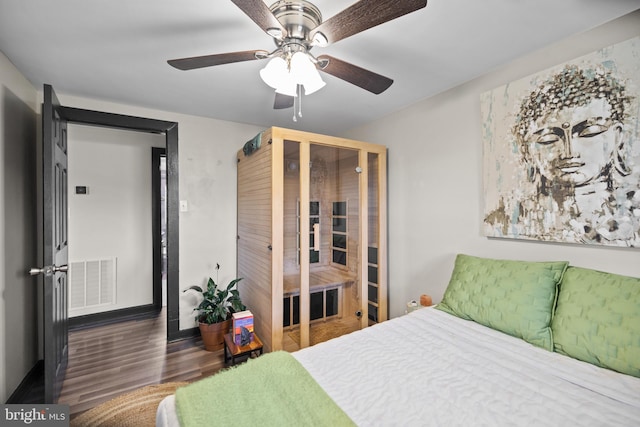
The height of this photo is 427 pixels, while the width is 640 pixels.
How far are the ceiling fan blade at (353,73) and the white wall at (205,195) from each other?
6.63 ft

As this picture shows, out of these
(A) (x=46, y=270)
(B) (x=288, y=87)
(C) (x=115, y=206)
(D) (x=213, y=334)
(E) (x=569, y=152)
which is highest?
(B) (x=288, y=87)

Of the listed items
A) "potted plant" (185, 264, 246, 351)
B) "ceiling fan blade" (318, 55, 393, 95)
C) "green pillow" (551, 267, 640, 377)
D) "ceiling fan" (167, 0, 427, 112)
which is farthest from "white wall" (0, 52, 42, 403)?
"green pillow" (551, 267, 640, 377)

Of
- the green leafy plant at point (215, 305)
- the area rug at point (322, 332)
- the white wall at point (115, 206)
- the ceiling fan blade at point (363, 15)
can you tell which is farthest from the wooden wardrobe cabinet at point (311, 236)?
the white wall at point (115, 206)

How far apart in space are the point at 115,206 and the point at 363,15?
3.65 meters

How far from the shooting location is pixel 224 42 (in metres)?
1.71

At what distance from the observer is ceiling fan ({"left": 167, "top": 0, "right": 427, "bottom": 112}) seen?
1.03 metres

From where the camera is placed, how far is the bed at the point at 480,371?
1.02 meters

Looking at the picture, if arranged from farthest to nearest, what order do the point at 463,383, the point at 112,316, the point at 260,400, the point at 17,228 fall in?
the point at 112,316 → the point at 17,228 → the point at 463,383 → the point at 260,400

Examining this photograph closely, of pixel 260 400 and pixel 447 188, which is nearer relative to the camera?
pixel 260 400

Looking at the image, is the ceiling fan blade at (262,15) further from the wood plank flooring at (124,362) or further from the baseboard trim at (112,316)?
the baseboard trim at (112,316)

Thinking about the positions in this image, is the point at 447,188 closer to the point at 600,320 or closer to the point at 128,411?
the point at 600,320

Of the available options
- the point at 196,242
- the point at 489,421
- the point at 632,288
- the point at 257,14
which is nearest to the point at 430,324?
the point at 489,421

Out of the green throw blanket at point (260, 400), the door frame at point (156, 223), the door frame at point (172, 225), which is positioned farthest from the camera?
the door frame at point (156, 223)

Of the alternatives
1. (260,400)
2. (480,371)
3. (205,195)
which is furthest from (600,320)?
(205,195)
